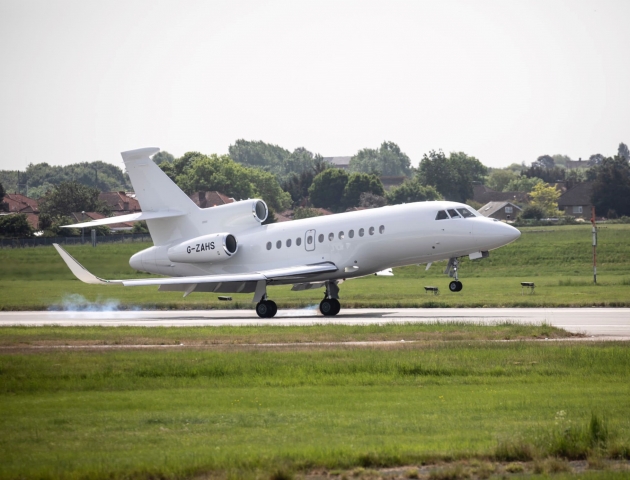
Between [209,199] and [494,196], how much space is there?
189 ft

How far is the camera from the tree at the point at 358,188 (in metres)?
121

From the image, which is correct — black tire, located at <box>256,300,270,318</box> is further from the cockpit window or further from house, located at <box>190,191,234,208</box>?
house, located at <box>190,191,234,208</box>

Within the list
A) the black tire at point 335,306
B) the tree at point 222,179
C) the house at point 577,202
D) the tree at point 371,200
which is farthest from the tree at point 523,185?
the black tire at point 335,306

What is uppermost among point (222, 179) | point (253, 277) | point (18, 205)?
point (222, 179)

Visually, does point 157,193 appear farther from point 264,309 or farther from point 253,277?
point 264,309

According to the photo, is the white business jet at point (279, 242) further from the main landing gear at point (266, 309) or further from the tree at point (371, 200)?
the tree at point (371, 200)


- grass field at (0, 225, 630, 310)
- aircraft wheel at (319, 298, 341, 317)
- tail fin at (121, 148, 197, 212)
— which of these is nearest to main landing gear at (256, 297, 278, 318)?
aircraft wheel at (319, 298, 341, 317)

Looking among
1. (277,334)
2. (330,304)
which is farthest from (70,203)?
(277,334)

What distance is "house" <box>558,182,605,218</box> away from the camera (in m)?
133

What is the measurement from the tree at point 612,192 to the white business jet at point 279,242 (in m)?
86.3

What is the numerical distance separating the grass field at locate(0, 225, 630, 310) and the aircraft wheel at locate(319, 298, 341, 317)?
4.77m

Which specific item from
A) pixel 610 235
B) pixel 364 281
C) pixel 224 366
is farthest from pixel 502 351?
pixel 610 235

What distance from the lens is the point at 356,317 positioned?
3481cm

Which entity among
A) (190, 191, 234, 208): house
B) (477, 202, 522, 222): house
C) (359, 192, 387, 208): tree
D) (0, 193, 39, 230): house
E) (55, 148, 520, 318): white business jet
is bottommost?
(55, 148, 520, 318): white business jet
